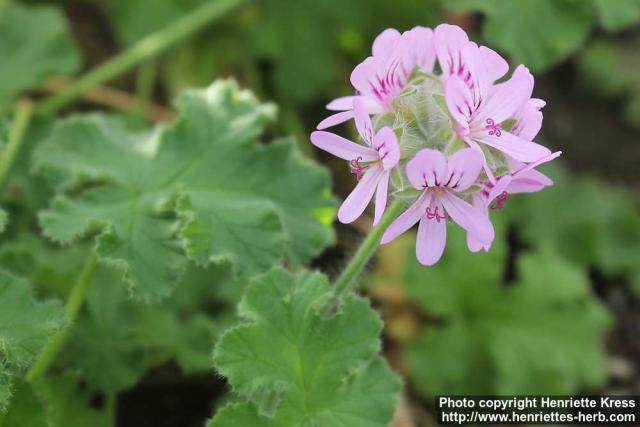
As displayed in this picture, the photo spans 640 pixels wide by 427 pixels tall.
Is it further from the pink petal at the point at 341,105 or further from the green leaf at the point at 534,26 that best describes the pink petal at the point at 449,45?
the green leaf at the point at 534,26

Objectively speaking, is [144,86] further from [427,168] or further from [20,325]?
[427,168]

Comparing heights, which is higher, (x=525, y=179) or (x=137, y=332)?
(x=525, y=179)

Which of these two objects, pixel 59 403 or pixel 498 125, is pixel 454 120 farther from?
pixel 59 403

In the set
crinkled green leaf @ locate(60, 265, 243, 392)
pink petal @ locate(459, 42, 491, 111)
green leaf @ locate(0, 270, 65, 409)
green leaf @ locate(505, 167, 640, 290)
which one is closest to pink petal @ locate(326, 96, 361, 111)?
pink petal @ locate(459, 42, 491, 111)

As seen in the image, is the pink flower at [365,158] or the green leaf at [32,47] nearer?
the pink flower at [365,158]

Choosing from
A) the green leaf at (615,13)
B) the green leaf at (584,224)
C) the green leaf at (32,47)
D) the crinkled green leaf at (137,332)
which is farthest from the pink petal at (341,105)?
the green leaf at (584,224)

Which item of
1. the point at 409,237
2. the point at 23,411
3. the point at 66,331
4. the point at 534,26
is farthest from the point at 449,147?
the point at 409,237
